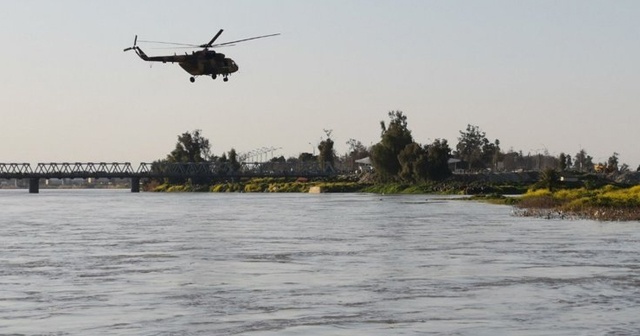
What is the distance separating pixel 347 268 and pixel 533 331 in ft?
55.3

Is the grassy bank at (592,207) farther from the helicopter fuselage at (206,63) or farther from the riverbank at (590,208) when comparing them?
the helicopter fuselage at (206,63)

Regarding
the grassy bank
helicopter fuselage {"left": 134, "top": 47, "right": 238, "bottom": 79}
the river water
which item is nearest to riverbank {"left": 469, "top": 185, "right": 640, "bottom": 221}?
the grassy bank

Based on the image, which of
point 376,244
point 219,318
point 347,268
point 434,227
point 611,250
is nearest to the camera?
point 219,318

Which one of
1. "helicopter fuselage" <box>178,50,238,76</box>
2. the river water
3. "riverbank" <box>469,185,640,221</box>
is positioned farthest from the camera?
"helicopter fuselage" <box>178,50,238,76</box>

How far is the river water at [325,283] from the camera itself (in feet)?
97.1

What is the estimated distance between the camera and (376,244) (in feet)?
193

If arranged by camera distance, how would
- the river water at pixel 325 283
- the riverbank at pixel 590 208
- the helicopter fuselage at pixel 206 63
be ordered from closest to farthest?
1. the river water at pixel 325 283
2. the riverbank at pixel 590 208
3. the helicopter fuselage at pixel 206 63

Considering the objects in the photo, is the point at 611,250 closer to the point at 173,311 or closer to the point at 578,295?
the point at 578,295

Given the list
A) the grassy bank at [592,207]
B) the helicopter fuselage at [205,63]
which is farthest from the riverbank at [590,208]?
the helicopter fuselage at [205,63]

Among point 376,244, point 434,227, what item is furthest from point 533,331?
point 434,227

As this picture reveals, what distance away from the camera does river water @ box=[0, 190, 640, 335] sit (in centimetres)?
2961

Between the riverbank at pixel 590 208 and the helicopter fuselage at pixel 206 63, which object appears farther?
the helicopter fuselage at pixel 206 63

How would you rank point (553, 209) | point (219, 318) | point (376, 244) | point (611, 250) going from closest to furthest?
1. point (219, 318)
2. point (611, 250)
3. point (376, 244)
4. point (553, 209)

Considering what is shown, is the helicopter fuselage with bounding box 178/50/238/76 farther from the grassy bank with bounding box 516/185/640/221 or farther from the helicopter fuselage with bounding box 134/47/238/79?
the grassy bank with bounding box 516/185/640/221
